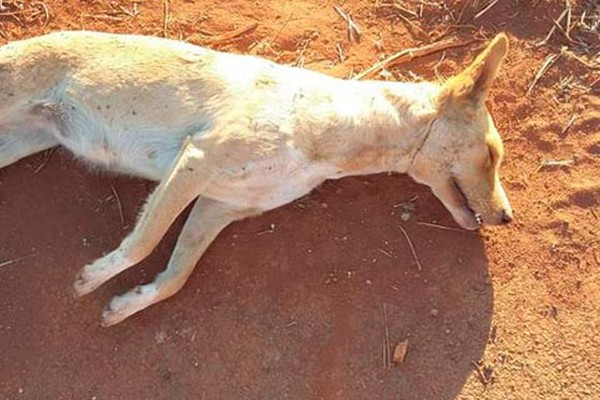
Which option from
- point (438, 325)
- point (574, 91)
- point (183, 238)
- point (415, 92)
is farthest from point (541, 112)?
point (183, 238)

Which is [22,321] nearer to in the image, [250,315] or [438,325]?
[250,315]

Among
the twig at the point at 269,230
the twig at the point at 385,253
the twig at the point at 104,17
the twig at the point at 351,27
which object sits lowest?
the twig at the point at 385,253

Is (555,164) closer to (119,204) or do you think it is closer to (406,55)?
(406,55)

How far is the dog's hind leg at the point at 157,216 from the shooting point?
478cm

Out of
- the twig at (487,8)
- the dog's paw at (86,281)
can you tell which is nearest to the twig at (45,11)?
the dog's paw at (86,281)

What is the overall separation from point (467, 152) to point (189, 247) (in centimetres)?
161

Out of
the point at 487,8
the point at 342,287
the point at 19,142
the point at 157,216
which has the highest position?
the point at 487,8

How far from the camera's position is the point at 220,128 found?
484 centimetres

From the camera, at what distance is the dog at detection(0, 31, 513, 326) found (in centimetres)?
482

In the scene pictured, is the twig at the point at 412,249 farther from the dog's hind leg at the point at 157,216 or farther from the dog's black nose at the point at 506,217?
the dog's hind leg at the point at 157,216

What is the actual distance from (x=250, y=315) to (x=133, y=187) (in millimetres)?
1054

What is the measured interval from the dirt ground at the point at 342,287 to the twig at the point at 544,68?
28 millimetres

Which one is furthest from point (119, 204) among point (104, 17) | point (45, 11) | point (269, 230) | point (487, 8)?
point (487, 8)

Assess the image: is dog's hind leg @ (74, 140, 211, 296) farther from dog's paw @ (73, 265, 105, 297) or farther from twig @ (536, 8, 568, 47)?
twig @ (536, 8, 568, 47)
